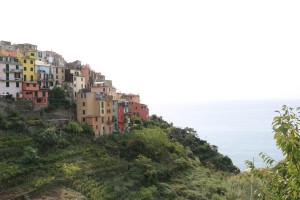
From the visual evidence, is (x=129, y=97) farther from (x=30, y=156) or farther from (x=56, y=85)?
(x=30, y=156)

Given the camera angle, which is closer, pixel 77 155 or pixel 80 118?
pixel 77 155

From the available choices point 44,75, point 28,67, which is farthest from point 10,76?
point 44,75

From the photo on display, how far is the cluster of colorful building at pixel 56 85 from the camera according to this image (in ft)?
127

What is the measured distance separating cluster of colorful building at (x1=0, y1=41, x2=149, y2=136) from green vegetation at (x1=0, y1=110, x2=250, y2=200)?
3892 millimetres

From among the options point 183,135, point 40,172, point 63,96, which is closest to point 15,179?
point 40,172

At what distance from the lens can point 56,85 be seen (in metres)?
44.9

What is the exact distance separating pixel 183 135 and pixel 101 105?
764 inches

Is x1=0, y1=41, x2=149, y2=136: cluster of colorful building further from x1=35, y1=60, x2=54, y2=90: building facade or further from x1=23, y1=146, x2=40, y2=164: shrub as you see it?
x1=23, y1=146, x2=40, y2=164: shrub

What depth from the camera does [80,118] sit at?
39.6m

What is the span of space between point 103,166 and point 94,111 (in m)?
12.6

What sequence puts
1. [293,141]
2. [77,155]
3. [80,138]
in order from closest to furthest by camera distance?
[293,141] → [77,155] → [80,138]

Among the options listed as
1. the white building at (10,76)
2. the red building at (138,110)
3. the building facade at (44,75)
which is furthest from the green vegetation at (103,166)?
the building facade at (44,75)

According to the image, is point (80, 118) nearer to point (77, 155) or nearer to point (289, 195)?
point (77, 155)

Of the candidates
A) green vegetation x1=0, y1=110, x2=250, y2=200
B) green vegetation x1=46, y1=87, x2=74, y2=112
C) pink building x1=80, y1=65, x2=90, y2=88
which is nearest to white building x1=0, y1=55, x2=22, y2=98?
green vegetation x1=46, y1=87, x2=74, y2=112
